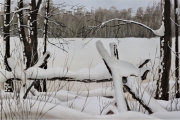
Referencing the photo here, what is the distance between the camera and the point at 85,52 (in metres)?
1.99

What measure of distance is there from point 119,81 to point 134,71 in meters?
0.11

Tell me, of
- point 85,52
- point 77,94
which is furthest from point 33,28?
point 77,94

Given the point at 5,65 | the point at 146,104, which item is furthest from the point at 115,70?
the point at 5,65

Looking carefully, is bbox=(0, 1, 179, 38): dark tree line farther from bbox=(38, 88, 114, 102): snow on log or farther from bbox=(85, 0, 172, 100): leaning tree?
bbox=(38, 88, 114, 102): snow on log

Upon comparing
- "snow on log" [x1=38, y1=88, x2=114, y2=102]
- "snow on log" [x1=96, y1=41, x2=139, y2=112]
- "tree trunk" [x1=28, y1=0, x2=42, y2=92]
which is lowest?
"snow on log" [x1=38, y1=88, x2=114, y2=102]

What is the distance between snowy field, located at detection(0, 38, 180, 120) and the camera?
61.7 inches

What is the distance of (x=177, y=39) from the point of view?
209cm

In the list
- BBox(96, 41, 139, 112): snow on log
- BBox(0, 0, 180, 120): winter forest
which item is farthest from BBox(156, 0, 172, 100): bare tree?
BBox(96, 41, 139, 112): snow on log

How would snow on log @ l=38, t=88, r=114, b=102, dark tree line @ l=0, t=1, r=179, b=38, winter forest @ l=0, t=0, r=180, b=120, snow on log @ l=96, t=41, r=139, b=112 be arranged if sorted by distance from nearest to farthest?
snow on log @ l=96, t=41, r=139, b=112 < winter forest @ l=0, t=0, r=180, b=120 < snow on log @ l=38, t=88, r=114, b=102 < dark tree line @ l=0, t=1, r=179, b=38

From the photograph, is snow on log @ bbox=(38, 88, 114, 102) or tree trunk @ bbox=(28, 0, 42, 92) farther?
tree trunk @ bbox=(28, 0, 42, 92)

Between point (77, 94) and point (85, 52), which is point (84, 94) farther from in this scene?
point (85, 52)

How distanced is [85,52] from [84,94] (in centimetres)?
29

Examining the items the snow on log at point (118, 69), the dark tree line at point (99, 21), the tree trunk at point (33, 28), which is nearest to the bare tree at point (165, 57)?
the dark tree line at point (99, 21)

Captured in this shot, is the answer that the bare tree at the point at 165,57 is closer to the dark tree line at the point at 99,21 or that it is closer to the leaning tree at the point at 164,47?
the leaning tree at the point at 164,47
